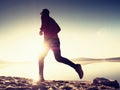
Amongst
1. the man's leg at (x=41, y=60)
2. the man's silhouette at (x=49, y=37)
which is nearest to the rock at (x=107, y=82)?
the man's silhouette at (x=49, y=37)

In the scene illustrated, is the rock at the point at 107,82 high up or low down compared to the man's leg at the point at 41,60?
down

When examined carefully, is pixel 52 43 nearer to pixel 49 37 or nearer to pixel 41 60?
pixel 49 37

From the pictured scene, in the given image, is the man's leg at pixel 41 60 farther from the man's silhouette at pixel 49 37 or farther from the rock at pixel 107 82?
the rock at pixel 107 82

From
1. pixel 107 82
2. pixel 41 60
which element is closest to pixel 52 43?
pixel 41 60

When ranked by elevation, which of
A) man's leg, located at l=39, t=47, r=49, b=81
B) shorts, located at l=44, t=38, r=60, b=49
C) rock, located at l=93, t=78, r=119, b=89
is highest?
shorts, located at l=44, t=38, r=60, b=49

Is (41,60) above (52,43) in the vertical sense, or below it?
below

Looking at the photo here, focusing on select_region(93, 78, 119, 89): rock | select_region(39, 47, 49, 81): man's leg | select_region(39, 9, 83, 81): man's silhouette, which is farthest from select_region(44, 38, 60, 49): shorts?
select_region(93, 78, 119, 89): rock

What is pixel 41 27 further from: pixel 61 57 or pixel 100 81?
pixel 100 81

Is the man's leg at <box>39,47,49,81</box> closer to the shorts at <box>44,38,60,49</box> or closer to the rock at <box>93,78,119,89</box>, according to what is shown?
the shorts at <box>44,38,60,49</box>

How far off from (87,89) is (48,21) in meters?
3.05

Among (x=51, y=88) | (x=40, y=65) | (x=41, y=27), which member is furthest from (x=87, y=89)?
(x=41, y=27)

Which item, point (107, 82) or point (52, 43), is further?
point (107, 82)

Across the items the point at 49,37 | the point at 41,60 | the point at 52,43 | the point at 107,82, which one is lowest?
the point at 107,82

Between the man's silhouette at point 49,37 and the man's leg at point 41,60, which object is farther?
the man's leg at point 41,60
